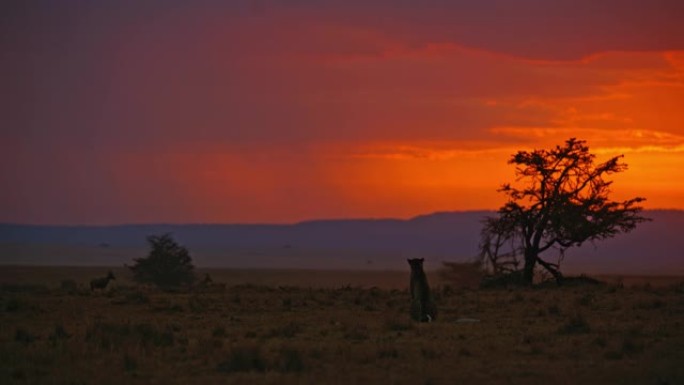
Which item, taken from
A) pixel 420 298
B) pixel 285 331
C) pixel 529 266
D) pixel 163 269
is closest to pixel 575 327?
pixel 420 298

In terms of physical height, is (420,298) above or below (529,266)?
below

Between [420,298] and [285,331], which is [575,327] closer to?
[420,298]

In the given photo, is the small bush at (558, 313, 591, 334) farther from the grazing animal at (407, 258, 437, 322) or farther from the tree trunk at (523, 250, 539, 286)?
the tree trunk at (523, 250, 539, 286)

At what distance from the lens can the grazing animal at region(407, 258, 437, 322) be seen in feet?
84.5

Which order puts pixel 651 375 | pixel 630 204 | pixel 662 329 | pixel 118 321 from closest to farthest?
pixel 651 375 → pixel 662 329 → pixel 118 321 → pixel 630 204

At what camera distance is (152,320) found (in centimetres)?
2691

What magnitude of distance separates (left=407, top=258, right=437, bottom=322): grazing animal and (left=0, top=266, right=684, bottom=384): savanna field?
483 millimetres

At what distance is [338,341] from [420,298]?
4.93 m

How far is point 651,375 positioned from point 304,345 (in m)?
7.46

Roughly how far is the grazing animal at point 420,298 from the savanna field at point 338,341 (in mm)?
483

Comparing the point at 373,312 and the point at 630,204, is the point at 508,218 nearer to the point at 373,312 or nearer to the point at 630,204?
the point at 630,204

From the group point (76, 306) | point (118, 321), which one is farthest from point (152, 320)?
point (76, 306)

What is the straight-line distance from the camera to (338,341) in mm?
21422

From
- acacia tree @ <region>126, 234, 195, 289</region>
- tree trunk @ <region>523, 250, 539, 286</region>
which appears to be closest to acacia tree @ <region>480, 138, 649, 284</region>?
tree trunk @ <region>523, 250, 539, 286</region>
